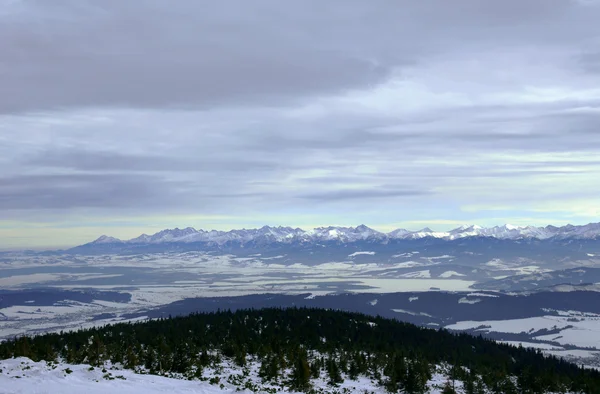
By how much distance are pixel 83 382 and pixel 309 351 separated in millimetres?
63242

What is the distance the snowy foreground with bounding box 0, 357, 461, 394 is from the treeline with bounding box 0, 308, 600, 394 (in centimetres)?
851

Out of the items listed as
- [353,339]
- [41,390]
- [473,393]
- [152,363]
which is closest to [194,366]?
[152,363]

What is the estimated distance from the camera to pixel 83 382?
237 feet

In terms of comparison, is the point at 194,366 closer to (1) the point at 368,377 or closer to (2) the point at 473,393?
(1) the point at 368,377

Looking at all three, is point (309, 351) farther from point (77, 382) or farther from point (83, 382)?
point (77, 382)

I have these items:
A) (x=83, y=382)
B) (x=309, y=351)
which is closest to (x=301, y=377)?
(x=83, y=382)

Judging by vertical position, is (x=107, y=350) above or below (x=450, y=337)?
above

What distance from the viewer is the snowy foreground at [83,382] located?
222 ft

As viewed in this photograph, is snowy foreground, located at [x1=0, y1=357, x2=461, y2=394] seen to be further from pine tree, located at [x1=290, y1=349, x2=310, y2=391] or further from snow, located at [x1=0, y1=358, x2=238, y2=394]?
pine tree, located at [x1=290, y1=349, x2=310, y2=391]

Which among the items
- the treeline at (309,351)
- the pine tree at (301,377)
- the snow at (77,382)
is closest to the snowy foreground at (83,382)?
the snow at (77,382)

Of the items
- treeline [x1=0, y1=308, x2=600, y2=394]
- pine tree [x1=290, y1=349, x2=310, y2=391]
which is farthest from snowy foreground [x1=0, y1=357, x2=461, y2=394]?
treeline [x1=0, y1=308, x2=600, y2=394]

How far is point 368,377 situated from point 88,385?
52294 mm

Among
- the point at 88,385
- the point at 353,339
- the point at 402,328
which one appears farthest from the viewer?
the point at 402,328

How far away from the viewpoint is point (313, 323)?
168500 mm
